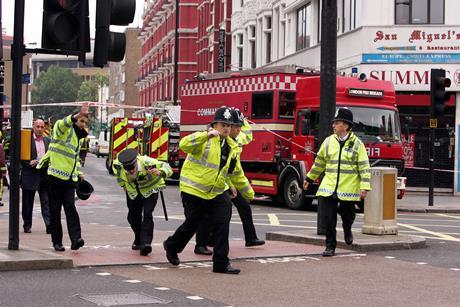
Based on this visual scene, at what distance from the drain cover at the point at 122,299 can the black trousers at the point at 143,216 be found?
275 centimetres

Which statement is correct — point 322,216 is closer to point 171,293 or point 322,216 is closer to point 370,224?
point 370,224

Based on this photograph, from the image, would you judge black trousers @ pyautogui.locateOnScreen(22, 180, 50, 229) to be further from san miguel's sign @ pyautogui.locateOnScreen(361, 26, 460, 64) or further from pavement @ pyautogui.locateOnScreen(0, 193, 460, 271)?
san miguel's sign @ pyautogui.locateOnScreen(361, 26, 460, 64)

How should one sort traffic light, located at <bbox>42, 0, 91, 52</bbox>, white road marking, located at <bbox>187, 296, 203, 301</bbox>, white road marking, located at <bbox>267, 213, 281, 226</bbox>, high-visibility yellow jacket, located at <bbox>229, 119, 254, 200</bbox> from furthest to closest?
1. white road marking, located at <bbox>267, 213, 281, 226</bbox>
2. high-visibility yellow jacket, located at <bbox>229, 119, 254, 200</bbox>
3. traffic light, located at <bbox>42, 0, 91, 52</bbox>
4. white road marking, located at <bbox>187, 296, 203, 301</bbox>

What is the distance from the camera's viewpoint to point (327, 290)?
366 inches

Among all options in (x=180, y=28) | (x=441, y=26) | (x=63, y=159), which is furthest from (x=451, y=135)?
(x=180, y=28)

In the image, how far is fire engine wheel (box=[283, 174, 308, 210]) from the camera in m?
22.6

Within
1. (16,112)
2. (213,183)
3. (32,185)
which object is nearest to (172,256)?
(213,183)

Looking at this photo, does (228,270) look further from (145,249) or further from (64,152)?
(64,152)

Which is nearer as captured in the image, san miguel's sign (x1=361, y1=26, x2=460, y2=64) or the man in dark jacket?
the man in dark jacket

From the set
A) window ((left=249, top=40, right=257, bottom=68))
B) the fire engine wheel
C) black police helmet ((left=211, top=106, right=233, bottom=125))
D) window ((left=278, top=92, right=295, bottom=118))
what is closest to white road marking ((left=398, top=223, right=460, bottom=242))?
the fire engine wheel

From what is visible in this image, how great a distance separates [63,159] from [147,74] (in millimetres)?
76765

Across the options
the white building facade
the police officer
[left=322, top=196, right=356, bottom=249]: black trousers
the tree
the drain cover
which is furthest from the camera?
the tree

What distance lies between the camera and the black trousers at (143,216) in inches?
453

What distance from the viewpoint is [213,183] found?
10258 mm
